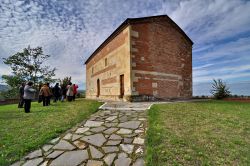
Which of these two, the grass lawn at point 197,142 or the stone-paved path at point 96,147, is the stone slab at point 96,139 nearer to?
the stone-paved path at point 96,147

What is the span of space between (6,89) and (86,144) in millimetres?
34875

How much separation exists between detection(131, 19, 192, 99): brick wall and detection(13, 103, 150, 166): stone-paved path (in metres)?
6.97

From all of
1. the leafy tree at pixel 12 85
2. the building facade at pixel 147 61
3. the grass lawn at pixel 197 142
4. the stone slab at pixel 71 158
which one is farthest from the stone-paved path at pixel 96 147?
the leafy tree at pixel 12 85

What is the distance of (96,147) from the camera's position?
13.5 ft

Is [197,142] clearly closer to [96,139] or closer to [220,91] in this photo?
[96,139]

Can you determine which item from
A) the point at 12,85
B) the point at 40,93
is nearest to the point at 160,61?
the point at 40,93

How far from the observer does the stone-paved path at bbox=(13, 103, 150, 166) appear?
11.4ft

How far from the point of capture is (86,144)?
4.29 meters

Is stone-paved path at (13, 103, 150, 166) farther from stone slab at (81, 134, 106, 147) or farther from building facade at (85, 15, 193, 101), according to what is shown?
building facade at (85, 15, 193, 101)

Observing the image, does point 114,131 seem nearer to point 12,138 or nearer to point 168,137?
point 168,137

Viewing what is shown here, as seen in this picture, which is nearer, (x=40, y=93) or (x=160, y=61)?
(x=40, y=93)

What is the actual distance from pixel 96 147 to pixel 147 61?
9989mm

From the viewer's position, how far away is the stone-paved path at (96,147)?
11.4 feet

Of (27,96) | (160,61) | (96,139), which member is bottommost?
(96,139)
